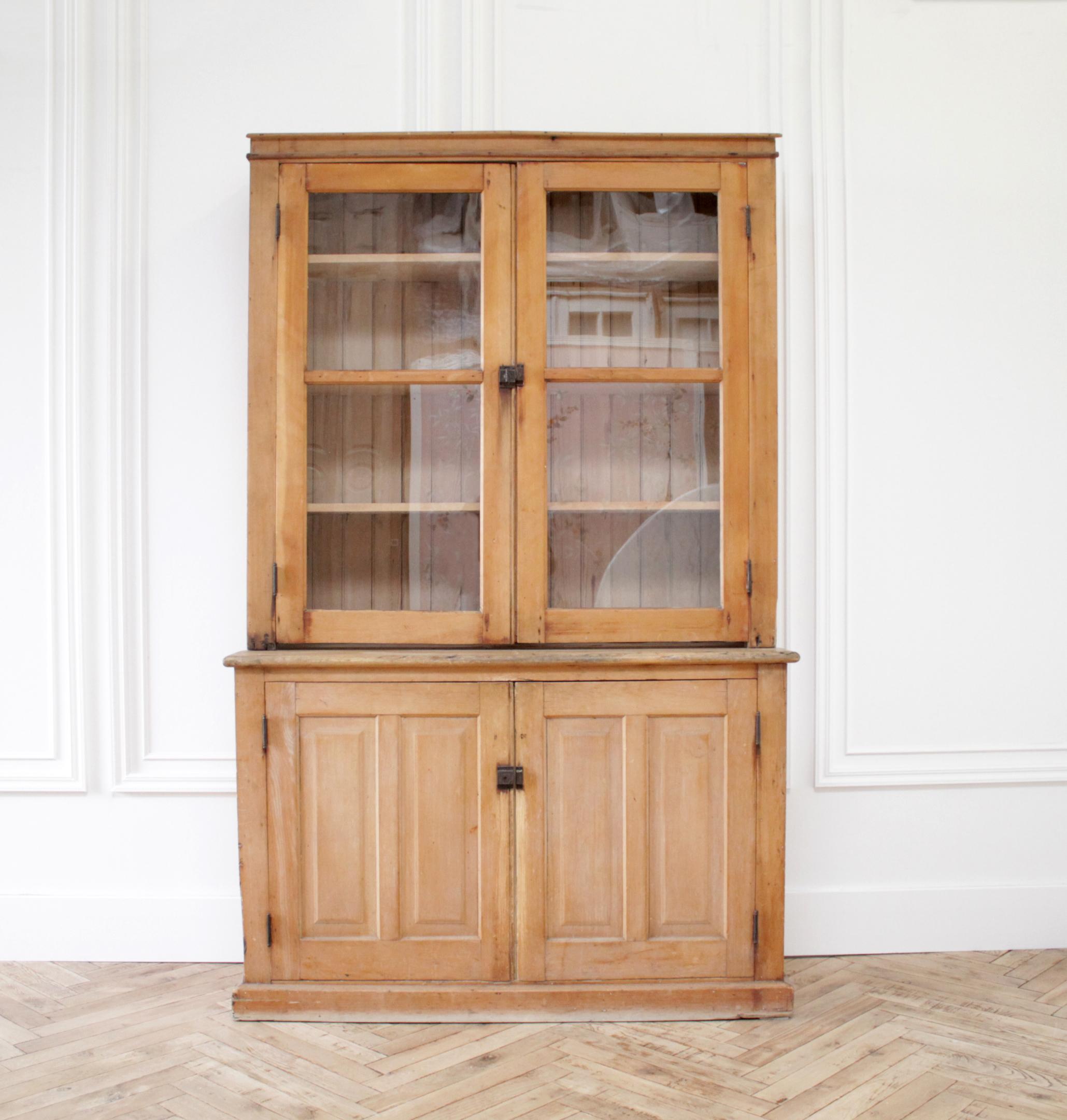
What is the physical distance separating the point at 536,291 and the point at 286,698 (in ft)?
3.57

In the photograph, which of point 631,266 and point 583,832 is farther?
point 631,266

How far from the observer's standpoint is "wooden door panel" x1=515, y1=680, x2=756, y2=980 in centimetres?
202

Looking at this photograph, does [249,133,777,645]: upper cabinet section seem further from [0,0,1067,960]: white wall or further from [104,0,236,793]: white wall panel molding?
[104,0,236,793]: white wall panel molding

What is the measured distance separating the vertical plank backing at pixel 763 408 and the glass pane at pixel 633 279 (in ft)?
0.29

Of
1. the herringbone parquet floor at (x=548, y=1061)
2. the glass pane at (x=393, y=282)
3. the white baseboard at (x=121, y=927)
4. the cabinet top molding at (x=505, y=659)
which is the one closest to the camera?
the herringbone parquet floor at (x=548, y=1061)

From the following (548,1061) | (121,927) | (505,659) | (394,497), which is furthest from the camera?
(121,927)

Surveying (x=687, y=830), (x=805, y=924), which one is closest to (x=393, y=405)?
(x=687, y=830)

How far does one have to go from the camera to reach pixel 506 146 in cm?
208

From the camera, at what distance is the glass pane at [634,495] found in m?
2.09

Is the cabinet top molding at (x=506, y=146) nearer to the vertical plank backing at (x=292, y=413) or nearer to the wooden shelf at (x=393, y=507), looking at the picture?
the vertical plank backing at (x=292, y=413)

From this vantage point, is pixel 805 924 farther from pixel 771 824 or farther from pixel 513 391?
pixel 513 391

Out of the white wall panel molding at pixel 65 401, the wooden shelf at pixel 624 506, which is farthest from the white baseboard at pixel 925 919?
the white wall panel molding at pixel 65 401

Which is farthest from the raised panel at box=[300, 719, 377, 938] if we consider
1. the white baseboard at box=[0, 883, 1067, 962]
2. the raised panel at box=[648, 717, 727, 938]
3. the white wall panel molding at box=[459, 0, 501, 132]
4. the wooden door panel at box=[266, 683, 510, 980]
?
the white wall panel molding at box=[459, 0, 501, 132]

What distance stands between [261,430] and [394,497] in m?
0.34
